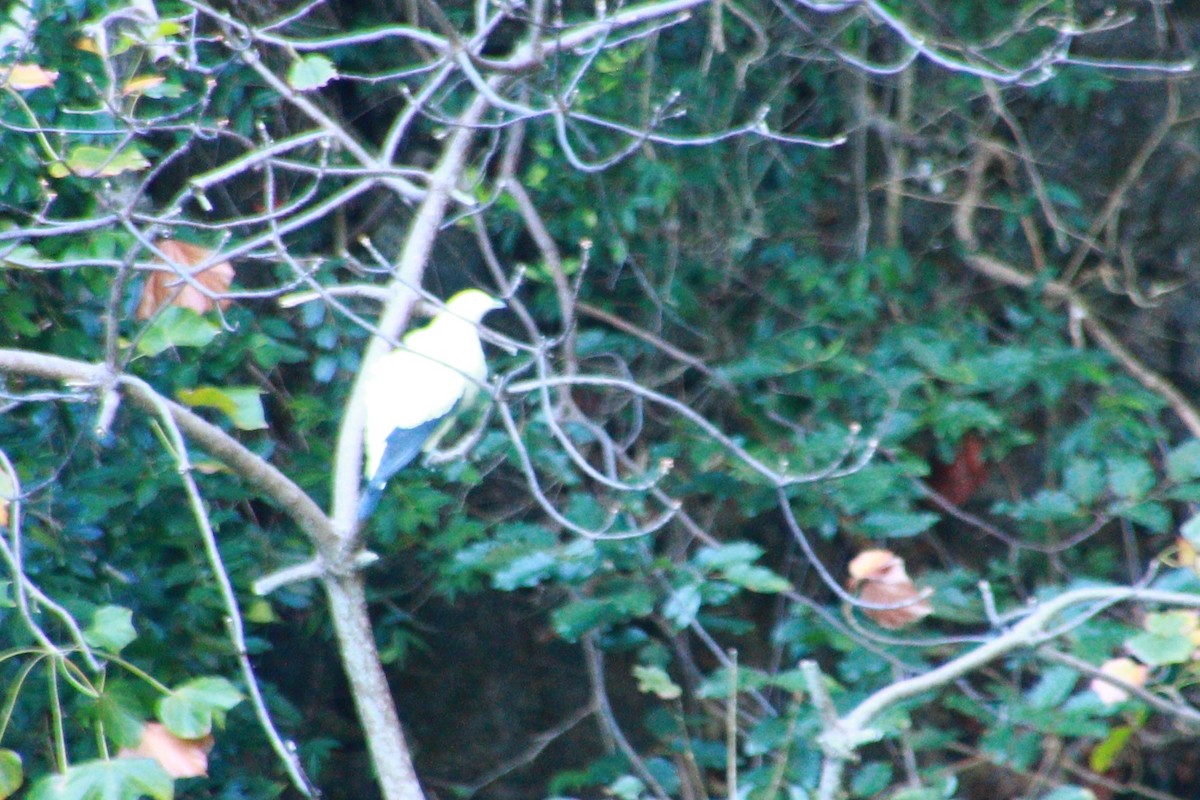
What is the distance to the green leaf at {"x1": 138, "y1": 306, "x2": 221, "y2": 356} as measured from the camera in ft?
6.44

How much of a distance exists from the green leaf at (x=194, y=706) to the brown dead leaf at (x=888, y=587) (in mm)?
1064

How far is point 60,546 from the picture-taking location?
7.54ft

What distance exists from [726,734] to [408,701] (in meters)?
0.87

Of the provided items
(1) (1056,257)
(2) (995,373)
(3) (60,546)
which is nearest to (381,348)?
(3) (60,546)

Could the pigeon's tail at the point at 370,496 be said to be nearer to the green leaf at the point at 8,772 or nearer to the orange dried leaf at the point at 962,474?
the green leaf at the point at 8,772

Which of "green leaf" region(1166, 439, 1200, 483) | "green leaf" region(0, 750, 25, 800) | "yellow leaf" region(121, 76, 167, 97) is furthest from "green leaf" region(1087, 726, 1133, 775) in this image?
"yellow leaf" region(121, 76, 167, 97)

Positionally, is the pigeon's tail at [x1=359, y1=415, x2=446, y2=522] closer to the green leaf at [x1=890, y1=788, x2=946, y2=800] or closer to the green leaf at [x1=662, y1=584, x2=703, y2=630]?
the green leaf at [x1=662, y1=584, x2=703, y2=630]

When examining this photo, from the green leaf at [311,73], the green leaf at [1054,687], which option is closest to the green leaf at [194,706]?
the green leaf at [311,73]

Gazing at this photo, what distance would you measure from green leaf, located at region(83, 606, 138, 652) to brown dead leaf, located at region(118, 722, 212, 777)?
132 mm

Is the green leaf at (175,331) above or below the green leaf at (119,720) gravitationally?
above

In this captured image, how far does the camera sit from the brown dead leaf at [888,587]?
2329 mm

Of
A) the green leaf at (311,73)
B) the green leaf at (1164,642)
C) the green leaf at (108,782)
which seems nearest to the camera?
the green leaf at (108,782)

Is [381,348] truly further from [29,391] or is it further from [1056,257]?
[1056,257]

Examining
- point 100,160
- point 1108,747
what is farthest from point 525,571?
point 1108,747
